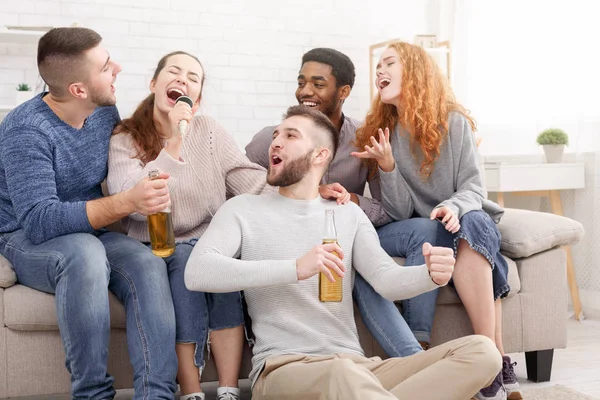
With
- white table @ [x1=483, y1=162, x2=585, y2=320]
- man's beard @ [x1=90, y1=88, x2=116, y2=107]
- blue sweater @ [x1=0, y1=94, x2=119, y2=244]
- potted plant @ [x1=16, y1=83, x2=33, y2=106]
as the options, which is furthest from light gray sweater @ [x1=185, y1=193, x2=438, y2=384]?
potted plant @ [x1=16, y1=83, x2=33, y2=106]

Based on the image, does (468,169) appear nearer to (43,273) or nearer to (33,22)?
(43,273)

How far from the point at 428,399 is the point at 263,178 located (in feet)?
3.15

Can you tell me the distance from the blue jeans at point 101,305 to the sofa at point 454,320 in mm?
100

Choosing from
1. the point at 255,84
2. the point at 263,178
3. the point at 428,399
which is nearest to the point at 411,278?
the point at 428,399

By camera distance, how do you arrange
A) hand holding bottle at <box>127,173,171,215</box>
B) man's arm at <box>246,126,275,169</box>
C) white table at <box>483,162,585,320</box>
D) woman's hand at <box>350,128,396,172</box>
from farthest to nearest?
white table at <box>483,162,585,320</box> → man's arm at <box>246,126,275,169</box> → woman's hand at <box>350,128,396,172</box> → hand holding bottle at <box>127,173,171,215</box>

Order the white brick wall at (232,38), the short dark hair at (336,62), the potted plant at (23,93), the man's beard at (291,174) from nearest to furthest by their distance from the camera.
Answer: the man's beard at (291,174)
the short dark hair at (336,62)
the potted plant at (23,93)
the white brick wall at (232,38)

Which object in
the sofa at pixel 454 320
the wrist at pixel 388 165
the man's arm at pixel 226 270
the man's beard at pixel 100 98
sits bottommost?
the sofa at pixel 454 320

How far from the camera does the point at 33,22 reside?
452 cm

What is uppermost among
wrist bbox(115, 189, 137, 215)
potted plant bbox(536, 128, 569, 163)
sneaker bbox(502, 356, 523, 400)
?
wrist bbox(115, 189, 137, 215)

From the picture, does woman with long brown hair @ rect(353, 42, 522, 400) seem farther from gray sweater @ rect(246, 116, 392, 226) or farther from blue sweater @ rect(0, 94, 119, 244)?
blue sweater @ rect(0, 94, 119, 244)

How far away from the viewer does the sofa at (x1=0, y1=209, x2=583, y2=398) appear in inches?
87.3

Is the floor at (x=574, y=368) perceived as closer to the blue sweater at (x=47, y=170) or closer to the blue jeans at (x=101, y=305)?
the blue jeans at (x=101, y=305)

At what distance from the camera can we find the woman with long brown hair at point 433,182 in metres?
2.42

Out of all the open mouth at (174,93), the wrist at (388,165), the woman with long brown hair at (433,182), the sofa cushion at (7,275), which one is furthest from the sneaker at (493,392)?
the sofa cushion at (7,275)
